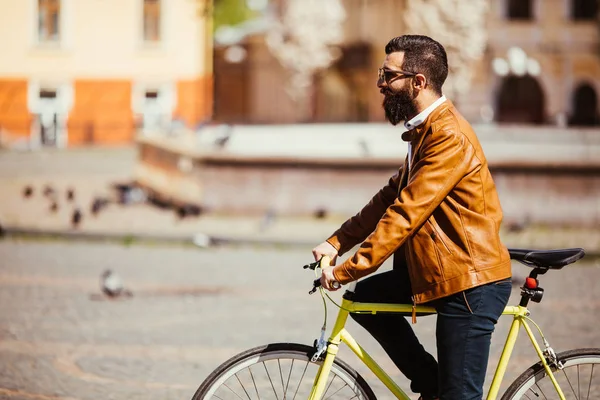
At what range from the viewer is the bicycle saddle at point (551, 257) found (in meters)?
4.02

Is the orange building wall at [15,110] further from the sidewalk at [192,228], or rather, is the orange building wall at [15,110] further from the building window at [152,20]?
the sidewalk at [192,228]

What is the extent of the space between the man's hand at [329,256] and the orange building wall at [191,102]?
3279 centimetres

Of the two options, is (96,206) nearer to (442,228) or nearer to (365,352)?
(365,352)

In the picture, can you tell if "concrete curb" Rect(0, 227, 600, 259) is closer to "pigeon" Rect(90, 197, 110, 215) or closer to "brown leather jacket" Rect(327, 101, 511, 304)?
"pigeon" Rect(90, 197, 110, 215)

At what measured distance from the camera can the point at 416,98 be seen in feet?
12.9

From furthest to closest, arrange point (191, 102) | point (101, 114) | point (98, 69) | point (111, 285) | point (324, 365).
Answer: point (191, 102)
point (101, 114)
point (98, 69)
point (111, 285)
point (324, 365)

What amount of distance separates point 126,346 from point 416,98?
4.26 m

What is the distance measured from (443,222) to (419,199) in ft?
0.44

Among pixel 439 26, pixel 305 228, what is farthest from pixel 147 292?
pixel 439 26

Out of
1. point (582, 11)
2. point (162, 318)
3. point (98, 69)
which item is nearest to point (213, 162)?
point (162, 318)

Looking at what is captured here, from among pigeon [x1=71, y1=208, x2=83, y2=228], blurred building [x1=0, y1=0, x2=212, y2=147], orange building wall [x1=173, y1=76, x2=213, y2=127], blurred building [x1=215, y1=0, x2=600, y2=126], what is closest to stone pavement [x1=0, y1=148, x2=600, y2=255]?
pigeon [x1=71, y1=208, x2=83, y2=228]

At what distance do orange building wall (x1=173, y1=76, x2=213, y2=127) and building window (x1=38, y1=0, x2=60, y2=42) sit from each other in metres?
5.23

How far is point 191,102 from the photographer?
37750 millimetres

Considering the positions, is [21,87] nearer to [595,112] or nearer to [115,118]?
[115,118]
